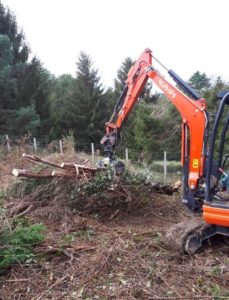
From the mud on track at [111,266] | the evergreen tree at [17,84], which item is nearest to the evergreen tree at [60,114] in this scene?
the evergreen tree at [17,84]

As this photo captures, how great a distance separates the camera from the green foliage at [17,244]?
13.6 feet

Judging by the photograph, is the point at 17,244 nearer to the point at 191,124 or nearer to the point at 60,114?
the point at 191,124

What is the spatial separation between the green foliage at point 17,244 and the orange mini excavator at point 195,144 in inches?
70.4

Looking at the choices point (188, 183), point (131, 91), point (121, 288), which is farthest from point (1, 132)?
point (121, 288)

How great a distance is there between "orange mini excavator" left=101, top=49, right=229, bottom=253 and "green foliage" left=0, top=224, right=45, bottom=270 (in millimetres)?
1788

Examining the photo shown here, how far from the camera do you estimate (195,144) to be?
548 cm

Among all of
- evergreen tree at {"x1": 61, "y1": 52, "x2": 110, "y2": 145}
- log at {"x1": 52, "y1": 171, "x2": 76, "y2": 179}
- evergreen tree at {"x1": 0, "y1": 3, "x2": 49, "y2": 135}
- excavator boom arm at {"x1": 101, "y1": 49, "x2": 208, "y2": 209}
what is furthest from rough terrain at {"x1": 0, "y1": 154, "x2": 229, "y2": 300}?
evergreen tree at {"x1": 61, "y1": 52, "x2": 110, "y2": 145}

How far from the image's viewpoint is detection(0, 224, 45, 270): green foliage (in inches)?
163

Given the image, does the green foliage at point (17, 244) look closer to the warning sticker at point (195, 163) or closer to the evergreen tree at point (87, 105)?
the warning sticker at point (195, 163)

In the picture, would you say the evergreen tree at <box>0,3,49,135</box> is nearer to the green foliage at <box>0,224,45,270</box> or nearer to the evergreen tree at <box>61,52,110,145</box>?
the evergreen tree at <box>61,52,110,145</box>

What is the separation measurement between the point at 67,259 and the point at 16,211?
221 centimetres

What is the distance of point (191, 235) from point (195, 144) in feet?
4.57

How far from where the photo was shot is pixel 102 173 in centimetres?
646

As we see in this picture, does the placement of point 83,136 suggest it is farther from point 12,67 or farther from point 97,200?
point 97,200
